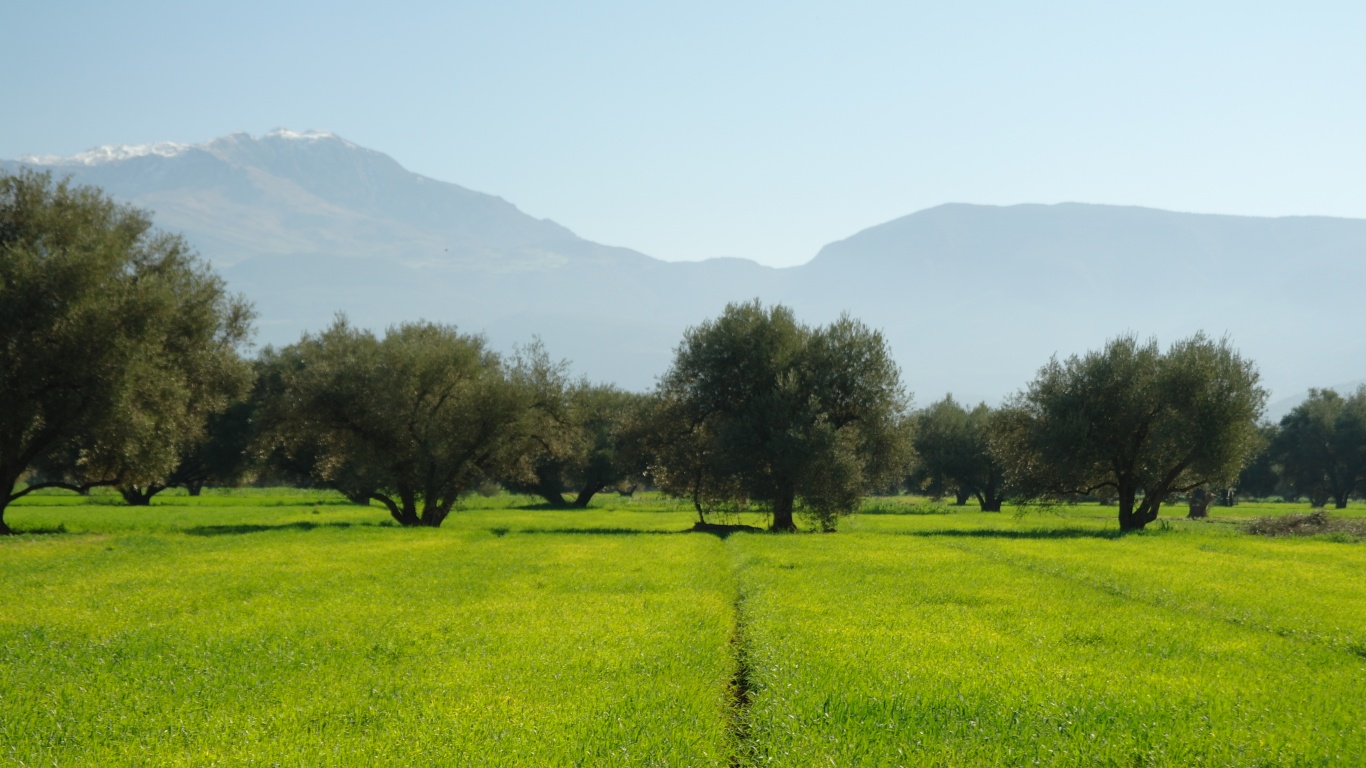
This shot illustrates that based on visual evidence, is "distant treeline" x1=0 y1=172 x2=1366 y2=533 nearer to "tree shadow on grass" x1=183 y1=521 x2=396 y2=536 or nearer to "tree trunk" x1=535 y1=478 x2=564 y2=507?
"tree shadow on grass" x1=183 y1=521 x2=396 y2=536

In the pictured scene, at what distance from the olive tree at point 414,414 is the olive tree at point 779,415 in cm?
820

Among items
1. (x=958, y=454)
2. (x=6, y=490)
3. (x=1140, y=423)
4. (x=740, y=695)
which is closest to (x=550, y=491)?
(x=958, y=454)

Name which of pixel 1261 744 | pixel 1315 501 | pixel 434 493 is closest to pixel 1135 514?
pixel 434 493

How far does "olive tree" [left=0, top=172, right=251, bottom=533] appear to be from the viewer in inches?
1400

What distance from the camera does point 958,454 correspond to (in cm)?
8650

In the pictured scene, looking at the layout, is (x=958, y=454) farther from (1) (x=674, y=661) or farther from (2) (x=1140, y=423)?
(1) (x=674, y=661)

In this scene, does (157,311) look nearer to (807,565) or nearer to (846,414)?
(807,565)

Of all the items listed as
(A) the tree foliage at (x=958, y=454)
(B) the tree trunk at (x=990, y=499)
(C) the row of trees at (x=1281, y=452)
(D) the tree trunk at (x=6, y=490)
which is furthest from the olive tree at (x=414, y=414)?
(B) the tree trunk at (x=990, y=499)

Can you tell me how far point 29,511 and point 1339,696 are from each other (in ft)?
217

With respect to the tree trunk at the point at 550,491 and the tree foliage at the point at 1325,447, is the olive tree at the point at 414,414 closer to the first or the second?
the tree trunk at the point at 550,491

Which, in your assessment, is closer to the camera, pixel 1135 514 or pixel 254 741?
pixel 254 741

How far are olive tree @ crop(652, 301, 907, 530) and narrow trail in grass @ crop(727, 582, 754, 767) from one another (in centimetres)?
2579

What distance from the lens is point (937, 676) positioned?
1448cm

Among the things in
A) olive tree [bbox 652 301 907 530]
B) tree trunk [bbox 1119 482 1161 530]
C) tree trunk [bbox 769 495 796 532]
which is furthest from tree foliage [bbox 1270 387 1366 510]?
tree trunk [bbox 769 495 796 532]
